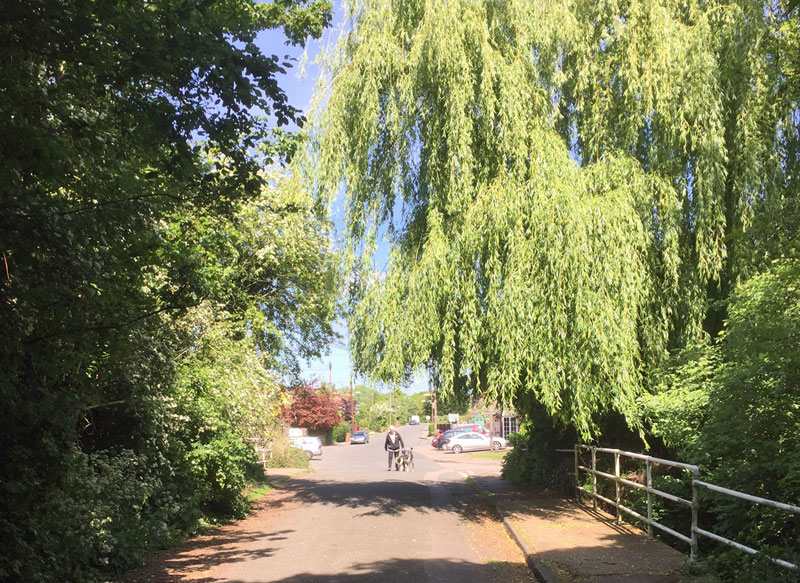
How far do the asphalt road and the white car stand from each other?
2741 centimetres

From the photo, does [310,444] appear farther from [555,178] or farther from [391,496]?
[555,178]

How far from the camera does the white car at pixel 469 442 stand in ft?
144

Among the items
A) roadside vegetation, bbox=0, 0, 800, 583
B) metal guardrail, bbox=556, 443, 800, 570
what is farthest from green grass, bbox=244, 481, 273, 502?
metal guardrail, bbox=556, 443, 800, 570

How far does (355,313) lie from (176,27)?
6.87 meters

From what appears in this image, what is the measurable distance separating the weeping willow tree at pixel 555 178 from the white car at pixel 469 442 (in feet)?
109

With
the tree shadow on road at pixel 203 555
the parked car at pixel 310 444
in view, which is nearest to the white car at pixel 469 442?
the parked car at pixel 310 444

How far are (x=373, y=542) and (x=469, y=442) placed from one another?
35772mm

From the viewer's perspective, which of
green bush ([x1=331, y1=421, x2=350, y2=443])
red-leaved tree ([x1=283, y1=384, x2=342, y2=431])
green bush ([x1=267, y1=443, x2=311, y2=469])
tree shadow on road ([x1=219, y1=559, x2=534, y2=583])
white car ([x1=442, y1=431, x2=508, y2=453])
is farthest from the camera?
green bush ([x1=331, y1=421, x2=350, y2=443])

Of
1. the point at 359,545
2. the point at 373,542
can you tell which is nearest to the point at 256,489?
the point at 373,542

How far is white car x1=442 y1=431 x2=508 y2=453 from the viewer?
43969 mm

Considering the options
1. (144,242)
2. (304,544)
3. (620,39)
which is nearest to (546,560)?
(304,544)

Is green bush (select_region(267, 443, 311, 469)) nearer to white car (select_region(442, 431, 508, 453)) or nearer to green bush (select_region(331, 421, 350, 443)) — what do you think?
white car (select_region(442, 431, 508, 453))

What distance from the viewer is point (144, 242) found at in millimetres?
6598

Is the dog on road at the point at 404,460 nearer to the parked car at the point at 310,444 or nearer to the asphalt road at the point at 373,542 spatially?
the asphalt road at the point at 373,542
